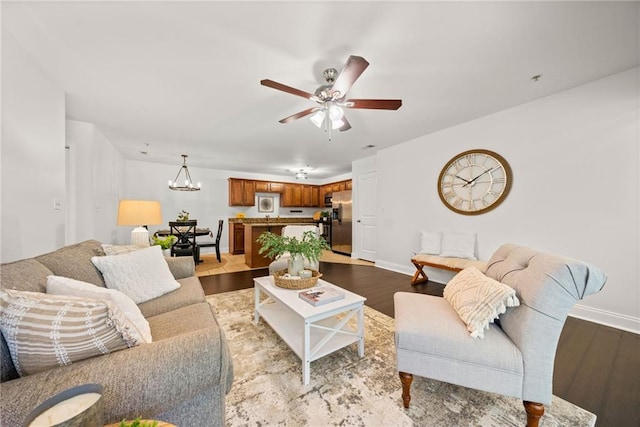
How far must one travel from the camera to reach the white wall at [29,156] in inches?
62.0

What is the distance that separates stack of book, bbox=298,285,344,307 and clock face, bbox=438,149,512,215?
257 cm

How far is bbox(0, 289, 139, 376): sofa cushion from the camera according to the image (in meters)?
0.71

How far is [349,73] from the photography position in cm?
161

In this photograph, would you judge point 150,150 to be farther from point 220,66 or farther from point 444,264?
point 444,264

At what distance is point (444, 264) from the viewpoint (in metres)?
2.99

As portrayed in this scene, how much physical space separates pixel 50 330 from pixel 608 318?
13.3 ft

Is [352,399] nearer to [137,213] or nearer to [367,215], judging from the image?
[137,213]

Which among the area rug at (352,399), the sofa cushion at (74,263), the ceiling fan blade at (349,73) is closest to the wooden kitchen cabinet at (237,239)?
the sofa cushion at (74,263)

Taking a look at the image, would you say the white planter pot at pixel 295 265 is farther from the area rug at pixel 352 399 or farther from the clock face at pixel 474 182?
the clock face at pixel 474 182

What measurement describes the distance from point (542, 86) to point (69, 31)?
A: 4166 mm

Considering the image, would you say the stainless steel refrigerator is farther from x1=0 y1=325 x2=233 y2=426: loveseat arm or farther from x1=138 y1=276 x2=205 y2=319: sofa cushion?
x1=0 y1=325 x2=233 y2=426: loveseat arm

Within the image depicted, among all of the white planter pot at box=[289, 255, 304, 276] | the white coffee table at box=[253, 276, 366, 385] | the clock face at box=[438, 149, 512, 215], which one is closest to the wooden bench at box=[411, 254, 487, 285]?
the clock face at box=[438, 149, 512, 215]

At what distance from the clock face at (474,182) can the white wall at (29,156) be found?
4.54 m

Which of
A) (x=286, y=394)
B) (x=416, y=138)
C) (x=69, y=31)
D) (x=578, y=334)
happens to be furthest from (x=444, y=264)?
(x=69, y=31)
